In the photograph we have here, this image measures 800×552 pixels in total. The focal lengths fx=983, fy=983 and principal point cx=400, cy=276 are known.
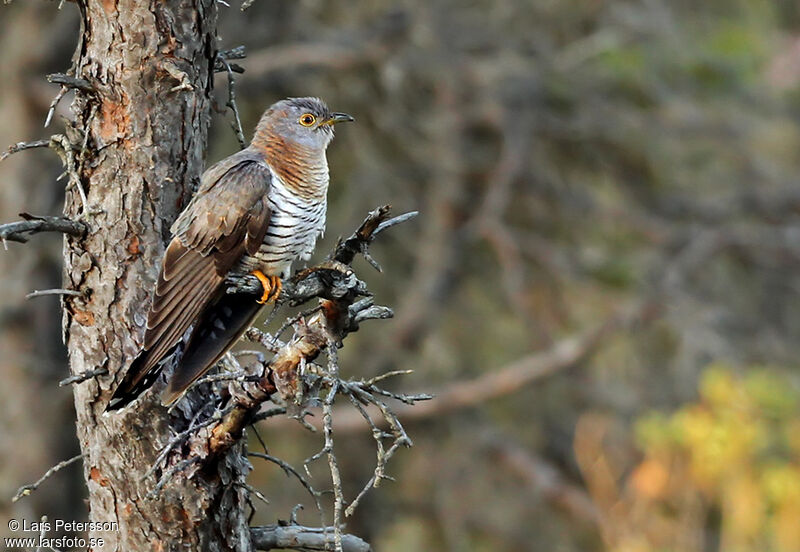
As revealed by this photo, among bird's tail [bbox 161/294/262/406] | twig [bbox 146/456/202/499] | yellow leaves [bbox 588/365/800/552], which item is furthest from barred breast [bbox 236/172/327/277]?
yellow leaves [bbox 588/365/800/552]

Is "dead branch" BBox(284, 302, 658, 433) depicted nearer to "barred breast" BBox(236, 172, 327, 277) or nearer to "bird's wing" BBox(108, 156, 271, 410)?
"barred breast" BBox(236, 172, 327, 277)

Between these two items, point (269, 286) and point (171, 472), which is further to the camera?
point (269, 286)

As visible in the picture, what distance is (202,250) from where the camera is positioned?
294 cm

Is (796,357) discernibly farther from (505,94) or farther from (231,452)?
(231,452)

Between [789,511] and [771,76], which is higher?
[771,76]

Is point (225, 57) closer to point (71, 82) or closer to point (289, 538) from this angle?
point (71, 82)

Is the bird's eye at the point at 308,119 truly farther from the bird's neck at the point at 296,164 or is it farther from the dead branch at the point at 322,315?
the dead branch at the point at 322,315

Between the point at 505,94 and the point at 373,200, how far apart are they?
1.40 metres

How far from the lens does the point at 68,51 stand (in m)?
7.07

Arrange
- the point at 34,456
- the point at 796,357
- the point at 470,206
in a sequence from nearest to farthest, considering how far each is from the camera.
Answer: the point at 34,456 → the point at 470,206 → the point at 796,357

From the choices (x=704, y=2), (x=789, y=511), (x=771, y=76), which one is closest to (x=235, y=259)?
(x=789, y=511)

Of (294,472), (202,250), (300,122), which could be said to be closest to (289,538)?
(294,472)

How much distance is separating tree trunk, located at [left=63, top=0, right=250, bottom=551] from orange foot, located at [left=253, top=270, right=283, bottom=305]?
0.42 metres

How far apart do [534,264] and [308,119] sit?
4513 mm
